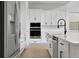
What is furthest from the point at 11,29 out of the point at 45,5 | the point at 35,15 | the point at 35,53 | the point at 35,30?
the point at 45,5

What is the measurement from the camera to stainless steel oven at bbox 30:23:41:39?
31.7 ft

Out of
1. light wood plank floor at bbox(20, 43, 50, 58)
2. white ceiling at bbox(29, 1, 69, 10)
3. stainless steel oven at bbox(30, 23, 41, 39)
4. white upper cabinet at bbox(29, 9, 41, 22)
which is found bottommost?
light wood plank floor at bbox(20, 43, 50, 58)

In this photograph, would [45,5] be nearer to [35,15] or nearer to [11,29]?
[35,15]

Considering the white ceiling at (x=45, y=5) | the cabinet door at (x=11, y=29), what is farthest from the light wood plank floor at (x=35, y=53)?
the white ceiling at (x=45, y=5)

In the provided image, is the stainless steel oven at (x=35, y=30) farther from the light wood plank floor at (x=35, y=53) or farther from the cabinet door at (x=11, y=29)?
the cabinet door at (x=11, y=29)

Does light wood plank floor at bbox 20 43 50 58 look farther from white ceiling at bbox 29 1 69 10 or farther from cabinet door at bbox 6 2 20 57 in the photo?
white ceiling at bbox 29 1 69 10

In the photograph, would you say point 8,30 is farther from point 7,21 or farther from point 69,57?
point 69,57

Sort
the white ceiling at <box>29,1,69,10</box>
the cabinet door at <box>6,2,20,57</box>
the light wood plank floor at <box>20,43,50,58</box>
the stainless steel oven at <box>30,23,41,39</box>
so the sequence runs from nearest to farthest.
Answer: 1. the cabinet door at <box>6,2,20,57</box>
2. the light wood plank floor at <box>20,43,50,58</box>
3. the stainless steel oven at <box>30,23,41,39</box>
4. the white ceiling at <box>29,1,69,10</box>

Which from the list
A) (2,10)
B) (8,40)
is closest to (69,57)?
(8,40)

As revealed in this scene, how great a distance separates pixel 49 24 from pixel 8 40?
8.16 meters

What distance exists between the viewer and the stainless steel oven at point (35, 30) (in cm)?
965

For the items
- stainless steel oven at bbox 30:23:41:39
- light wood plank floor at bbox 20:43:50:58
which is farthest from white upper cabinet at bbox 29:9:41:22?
light wood plank floor at bbox 20:43:50:58

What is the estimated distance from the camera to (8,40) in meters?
1.97

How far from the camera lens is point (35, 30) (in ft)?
31.9
